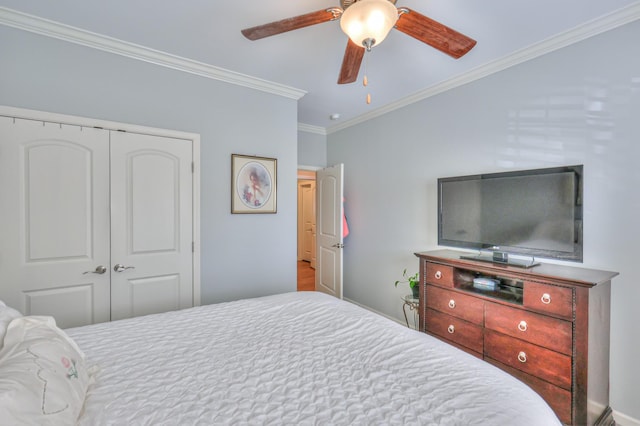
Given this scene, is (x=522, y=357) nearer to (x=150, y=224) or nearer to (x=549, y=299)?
(x=549, y=299)

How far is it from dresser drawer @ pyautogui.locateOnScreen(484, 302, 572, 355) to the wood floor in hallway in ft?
10.9

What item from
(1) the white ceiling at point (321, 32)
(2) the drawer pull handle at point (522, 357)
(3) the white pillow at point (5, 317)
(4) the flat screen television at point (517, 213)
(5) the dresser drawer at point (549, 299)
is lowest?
(2) the drawer pull handle at point (522, 357)

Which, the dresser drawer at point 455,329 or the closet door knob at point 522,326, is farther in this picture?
the dresser drawer at point 455,329

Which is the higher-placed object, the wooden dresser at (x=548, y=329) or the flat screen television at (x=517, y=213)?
the flat screen television at (x=517, y=213)

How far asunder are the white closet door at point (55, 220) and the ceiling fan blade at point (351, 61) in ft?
6.01

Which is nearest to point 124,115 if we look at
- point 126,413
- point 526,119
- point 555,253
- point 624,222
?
point 126,413

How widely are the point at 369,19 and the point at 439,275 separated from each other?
1.93 meters

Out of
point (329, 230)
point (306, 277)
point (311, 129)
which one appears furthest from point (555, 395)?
point (306, 277)

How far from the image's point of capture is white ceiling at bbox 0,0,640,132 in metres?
1.81

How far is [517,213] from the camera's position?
217 centimetres

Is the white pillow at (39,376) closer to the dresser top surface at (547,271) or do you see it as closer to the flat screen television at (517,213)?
the dresser top surface at (547,271)

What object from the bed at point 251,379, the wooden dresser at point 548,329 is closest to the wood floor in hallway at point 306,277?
the wooden dresser at point 548,329

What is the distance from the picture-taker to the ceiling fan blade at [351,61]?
66.1 inches

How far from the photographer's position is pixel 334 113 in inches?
148
